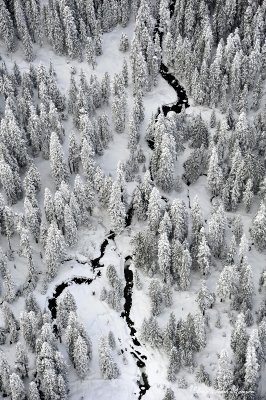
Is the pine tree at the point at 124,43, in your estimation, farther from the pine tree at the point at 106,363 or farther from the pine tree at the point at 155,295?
the pine tree at the point at 106,363

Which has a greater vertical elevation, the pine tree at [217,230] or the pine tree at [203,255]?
the pine tree at [217,230]

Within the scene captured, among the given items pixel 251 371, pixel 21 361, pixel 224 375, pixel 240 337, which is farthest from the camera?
pixel 240 337

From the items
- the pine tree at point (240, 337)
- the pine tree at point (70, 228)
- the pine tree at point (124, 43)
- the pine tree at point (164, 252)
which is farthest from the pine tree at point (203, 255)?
the pine tree at point (124, 43)

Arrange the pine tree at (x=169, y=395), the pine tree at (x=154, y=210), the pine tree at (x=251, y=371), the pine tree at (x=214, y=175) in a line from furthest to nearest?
the pine tree at (x=214, y=175)
the pine tree at (x=154, y=210)
the pine tree at (x=169, y=395)
the pine tree at (x=251, y=371)

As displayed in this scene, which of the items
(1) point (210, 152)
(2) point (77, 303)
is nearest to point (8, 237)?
(2) point (77, 303)

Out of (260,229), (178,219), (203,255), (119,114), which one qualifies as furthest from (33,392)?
(119,114)

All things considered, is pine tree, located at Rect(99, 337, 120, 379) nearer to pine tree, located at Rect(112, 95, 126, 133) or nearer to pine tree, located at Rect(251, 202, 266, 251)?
pine tree, located at Rect(251, 202, 266, 251)

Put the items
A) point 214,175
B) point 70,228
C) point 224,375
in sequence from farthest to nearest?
1. point 214,175
2. point 70,228
3. point 224,375

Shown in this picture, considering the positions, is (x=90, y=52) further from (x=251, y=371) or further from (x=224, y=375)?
(x=251, y=371)

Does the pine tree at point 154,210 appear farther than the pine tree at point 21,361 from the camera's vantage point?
Yes
